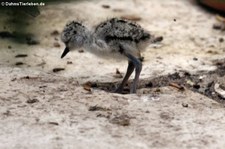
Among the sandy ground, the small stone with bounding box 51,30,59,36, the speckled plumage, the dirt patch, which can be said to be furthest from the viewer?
the small stone with bounding box 51,30,59,36

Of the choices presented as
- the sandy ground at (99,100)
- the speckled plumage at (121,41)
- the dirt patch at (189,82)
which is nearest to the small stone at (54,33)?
the sandy ground at (99,100)

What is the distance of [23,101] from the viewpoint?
15.1ft

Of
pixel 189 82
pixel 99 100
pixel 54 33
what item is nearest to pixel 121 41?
pixel 99 100

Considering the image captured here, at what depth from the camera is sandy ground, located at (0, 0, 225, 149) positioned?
3934 millimetres

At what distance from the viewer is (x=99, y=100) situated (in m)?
4.62

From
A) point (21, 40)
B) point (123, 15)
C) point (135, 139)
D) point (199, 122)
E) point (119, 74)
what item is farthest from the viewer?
point (123, 15)

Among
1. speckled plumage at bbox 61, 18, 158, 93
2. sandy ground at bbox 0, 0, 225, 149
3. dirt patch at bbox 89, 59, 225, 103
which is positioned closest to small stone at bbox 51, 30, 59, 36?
sandy ground at bbox 0, 0, 225, 149

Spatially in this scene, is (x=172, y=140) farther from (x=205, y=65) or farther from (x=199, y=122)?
(x=205, y=65)

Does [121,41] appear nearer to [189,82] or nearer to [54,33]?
[189,82]

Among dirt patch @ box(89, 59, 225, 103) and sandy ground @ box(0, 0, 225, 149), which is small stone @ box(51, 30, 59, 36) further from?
dirt patch @ box(89, 59, 225, 103)

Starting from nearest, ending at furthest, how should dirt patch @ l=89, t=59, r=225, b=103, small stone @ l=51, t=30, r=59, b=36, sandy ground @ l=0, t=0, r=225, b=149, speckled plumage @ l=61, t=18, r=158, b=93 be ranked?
sandy ground @ l=0, t=0, r=225, b=149 → speckled plumage @ l=61, t=18, r=158, b=93 → dirt patch @ l=89, t=59, r=225, b=103 → small stone @ l=51, t=30, r=59, b=36

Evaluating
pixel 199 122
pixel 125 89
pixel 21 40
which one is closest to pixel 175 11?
pixel 125 89

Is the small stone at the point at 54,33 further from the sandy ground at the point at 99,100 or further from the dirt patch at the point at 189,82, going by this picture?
the dirt patch at the point at 189,82

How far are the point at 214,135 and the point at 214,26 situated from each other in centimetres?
301
